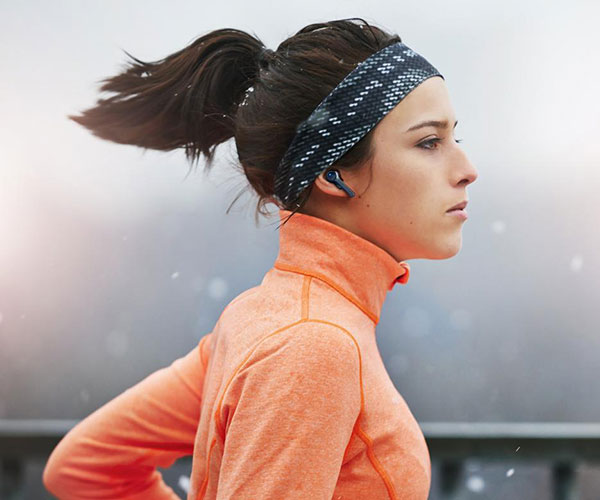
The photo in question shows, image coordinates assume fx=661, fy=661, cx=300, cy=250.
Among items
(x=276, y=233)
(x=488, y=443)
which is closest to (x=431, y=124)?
(x=276, y=233)

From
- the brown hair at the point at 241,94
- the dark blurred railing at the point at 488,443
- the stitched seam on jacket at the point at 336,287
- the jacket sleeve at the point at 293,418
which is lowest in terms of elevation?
the dark blurred railing at the point at 488,443

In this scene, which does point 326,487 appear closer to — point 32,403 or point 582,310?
point 582,310

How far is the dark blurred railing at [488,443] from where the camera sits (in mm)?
1318

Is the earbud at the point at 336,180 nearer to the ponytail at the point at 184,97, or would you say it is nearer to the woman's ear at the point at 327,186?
the woman's ear at the point at 327,186

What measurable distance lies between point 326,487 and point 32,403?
37.1 inches

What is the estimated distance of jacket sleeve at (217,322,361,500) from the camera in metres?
0.64

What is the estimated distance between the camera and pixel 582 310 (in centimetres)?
128

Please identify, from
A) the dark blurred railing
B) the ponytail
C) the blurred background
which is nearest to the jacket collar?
the ponytail

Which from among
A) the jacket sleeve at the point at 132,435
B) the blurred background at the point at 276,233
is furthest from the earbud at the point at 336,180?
the blurred background at the point at 276,233

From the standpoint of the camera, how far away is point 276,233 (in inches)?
52.8

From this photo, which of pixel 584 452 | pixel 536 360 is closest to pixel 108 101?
pixel 536 360

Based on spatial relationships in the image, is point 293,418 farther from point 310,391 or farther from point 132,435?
point 132,435

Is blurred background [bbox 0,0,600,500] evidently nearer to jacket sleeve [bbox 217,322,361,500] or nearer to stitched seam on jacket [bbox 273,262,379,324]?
stitched seam on jacket [bbox 273,262,379,324]

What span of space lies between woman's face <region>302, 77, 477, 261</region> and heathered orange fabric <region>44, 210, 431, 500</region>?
0.10 feet
